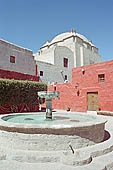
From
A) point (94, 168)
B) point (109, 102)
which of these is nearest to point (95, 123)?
point (94, 168)

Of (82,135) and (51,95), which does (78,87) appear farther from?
(82,135)

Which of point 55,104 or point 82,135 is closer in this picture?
point 82,135

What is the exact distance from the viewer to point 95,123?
12.7 ft

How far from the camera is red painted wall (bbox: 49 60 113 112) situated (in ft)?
40.6

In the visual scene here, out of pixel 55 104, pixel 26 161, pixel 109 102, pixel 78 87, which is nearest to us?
pixel 26 161

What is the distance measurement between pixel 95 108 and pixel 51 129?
10.6 m

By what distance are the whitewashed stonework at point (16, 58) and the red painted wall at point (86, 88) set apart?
170 inches

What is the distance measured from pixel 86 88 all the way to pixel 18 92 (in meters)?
6.76

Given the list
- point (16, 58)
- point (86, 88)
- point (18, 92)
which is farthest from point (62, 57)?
point (18, 92)

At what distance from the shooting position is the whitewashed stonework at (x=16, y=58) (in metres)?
14.6

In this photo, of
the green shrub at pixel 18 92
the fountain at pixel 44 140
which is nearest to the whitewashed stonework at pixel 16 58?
the green shrub at pixel 18 92

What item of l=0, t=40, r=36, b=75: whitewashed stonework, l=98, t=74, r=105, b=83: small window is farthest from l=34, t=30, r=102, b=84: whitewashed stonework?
l=98, t=74, r=105, b=83: small window

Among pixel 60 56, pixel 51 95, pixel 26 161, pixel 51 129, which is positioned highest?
pixel 60 56

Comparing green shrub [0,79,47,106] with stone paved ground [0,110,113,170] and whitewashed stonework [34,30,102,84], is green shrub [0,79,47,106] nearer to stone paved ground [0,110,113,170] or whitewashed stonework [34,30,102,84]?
stone paved ground [0,110,113,170]
